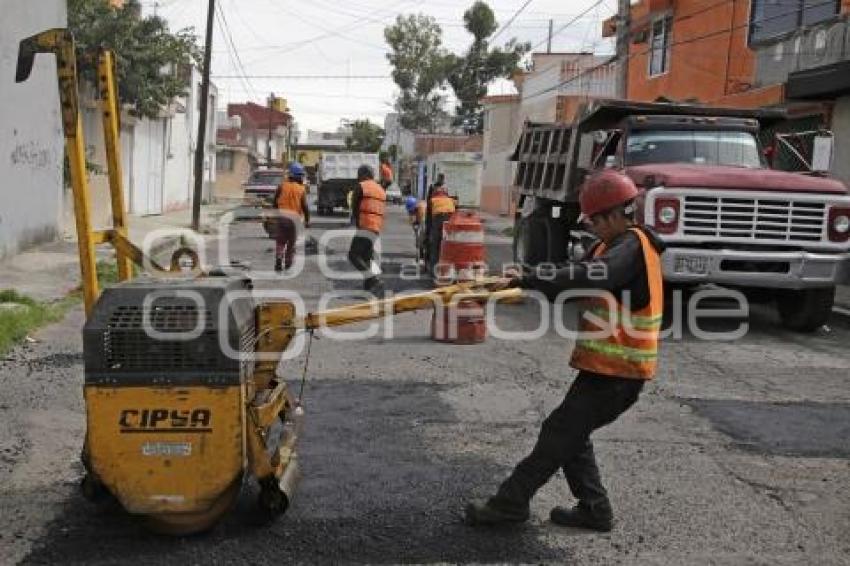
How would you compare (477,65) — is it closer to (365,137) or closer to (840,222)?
(365,137)

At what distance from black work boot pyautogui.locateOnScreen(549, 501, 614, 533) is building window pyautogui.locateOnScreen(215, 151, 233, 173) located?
53666 millimetres

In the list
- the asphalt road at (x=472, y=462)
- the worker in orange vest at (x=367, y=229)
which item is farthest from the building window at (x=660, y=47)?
the asphalt road at (x=472, y=462)

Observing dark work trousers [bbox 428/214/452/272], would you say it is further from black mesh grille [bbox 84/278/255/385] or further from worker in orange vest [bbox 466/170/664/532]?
black mesh grille [bbox 84/278/255/385]

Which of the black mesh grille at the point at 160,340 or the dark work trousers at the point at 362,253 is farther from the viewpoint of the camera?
the dark work trousers at the point at 362,253

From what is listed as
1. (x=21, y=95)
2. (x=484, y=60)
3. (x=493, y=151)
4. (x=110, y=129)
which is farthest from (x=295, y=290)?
(x=484, y=60)

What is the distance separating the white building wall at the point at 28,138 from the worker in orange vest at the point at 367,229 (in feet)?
17.9

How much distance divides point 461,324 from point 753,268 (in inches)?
128

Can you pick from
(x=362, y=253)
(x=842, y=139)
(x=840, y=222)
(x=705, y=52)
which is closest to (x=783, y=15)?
(x=705, y=52)

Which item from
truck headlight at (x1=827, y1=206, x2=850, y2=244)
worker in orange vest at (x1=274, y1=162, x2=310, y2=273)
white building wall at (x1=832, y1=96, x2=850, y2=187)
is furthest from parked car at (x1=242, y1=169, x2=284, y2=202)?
truck headlight at (x1=827, y1=206, x2=850, y2=244)

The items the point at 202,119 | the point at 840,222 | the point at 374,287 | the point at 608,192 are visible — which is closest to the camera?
the point at 608,192

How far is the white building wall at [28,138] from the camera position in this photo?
44.7ft

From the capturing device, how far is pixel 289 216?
47.5 ft

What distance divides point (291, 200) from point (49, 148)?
15.6 ft

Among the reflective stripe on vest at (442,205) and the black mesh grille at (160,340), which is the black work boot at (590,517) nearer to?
the black mesh grille at (160,340)
